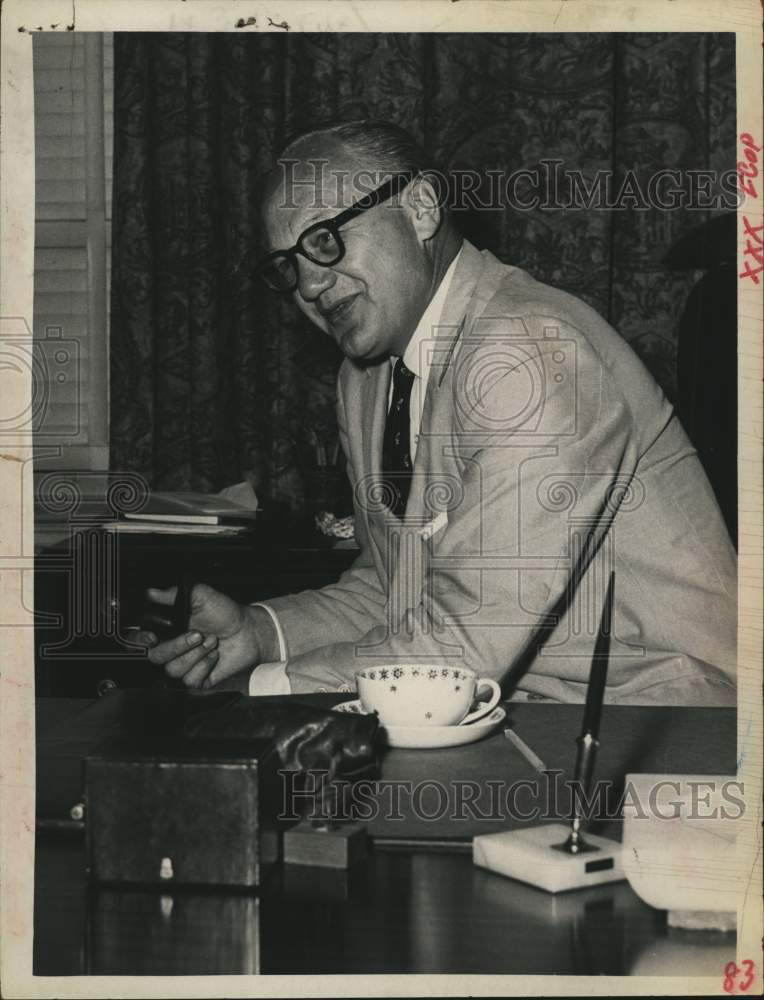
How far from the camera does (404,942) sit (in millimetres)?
829

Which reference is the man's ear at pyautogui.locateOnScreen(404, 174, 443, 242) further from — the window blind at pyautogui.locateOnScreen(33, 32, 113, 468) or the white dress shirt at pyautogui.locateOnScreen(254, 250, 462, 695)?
the window blind at pyautogui.locateOnScreen(33, 32, 113, 468)

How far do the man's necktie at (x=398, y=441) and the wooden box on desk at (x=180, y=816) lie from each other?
3.69 feet

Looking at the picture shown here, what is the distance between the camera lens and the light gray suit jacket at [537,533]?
154 centimetres

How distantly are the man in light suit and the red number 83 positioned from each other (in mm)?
641

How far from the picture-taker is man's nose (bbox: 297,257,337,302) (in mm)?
1888

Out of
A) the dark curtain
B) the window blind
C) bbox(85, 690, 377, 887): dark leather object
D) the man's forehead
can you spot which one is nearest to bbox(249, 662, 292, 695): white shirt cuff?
bbox(85, 690, 377, 887): dark leather object

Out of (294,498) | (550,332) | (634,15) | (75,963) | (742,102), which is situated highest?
(634,15)

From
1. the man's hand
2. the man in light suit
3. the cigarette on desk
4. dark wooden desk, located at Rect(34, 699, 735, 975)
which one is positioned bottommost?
dark wooden desk, located at Rect(34, 699, 735, 975)

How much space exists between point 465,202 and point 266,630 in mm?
1778

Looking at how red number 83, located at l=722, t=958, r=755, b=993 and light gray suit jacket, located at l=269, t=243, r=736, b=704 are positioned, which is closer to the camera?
red number 83, located at l=722, t=958, r=755, b=993

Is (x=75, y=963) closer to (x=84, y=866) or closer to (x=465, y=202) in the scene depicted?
(x=84, y=866)

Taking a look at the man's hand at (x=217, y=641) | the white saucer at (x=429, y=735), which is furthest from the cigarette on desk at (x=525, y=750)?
the man's hand at (x=217, y=641)

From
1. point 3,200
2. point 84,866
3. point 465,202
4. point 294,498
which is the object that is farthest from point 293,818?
point 465,202

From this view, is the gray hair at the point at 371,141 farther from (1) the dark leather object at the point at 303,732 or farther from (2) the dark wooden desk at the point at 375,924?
(2) the dark wooden desk at the point at 375,924
